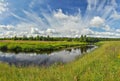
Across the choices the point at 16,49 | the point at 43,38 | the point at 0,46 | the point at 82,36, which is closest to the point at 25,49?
the point at 16,49

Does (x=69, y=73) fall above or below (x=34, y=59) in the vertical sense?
above

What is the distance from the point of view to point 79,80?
20.1ft

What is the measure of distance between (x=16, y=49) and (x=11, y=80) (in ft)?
128

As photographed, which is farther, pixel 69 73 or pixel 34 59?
pixel 34 59

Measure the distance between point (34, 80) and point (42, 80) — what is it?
0.29 meters

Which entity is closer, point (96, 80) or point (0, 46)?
point (96, 80)

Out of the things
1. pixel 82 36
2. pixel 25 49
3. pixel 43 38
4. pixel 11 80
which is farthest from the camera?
pixel 82 36

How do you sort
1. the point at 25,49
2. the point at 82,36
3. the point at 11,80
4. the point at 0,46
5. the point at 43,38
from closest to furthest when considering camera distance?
the point at 11,80 < the point at 25,49 < the point at 0,46 < the point at 43,38 < the point at 82,36

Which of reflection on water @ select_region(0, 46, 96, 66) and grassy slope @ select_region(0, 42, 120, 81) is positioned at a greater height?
grassy slope @ select_region(0, 42, 120, 81)

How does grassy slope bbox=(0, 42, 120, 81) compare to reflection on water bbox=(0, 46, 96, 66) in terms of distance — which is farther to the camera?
reflection on water bbox=(0, 46, 96, 66)

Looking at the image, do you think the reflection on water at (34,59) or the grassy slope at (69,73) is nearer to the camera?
the grassy slope at (69,73)

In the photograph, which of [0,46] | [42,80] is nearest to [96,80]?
[42,80]

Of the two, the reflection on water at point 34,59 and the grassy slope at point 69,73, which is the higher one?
the grassy slope at point 69,73

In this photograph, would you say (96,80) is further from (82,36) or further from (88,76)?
(82,36)
